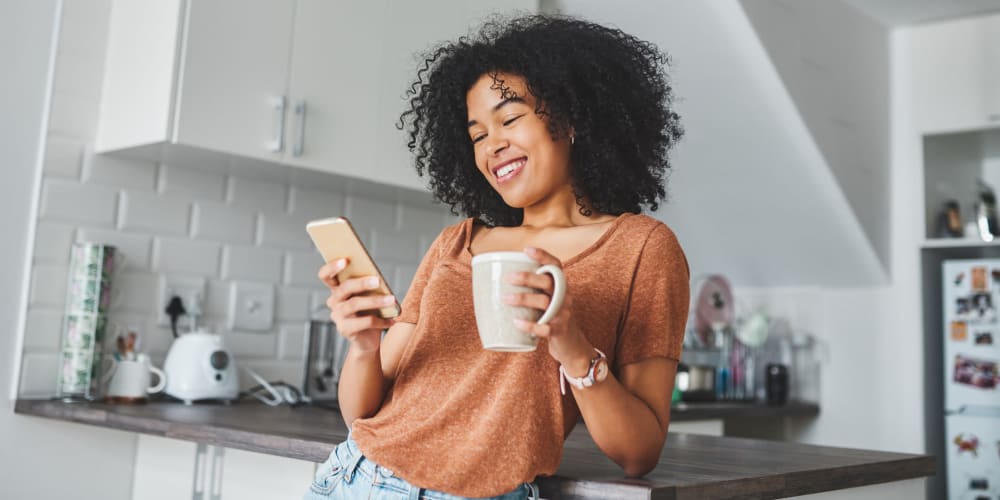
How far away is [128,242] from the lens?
227 centimetres

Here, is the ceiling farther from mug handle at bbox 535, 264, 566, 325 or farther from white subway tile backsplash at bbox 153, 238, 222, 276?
mug handle at bbox 535, 264, 566, 325

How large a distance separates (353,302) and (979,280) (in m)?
2.95

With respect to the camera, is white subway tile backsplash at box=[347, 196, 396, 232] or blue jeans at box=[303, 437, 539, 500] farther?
white subway tile backsplash at box=[347, 196, 396, 232]

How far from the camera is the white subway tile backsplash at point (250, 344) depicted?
2490mm

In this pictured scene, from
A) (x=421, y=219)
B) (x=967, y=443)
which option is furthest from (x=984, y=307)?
(x=421, y=219)

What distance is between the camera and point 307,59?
2.29 meters

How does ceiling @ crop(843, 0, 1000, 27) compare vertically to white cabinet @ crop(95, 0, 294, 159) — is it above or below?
above

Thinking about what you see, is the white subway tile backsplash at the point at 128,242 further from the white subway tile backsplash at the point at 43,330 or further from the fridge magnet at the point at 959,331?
the fridge magnet at the point at 959,331

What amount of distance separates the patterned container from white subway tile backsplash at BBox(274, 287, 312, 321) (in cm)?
55

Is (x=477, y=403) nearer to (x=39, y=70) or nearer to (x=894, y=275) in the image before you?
(x=39, y=70)

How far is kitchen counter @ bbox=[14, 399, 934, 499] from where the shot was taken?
1.12 metres

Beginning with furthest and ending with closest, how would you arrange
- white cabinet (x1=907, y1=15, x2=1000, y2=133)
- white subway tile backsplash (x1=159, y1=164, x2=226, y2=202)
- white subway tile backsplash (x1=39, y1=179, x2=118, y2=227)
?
white cabinet (x1=907, y1=15, x2=1000, y2=133) → white subway tile backsplash (x1=159, y1=164, x2=226, y2=202) → white subway tile backsplash (x1=39, y1=179, x2=118, y2=227)

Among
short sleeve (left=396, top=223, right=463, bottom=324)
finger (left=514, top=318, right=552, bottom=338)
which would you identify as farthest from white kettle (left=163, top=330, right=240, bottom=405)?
finger (left=514, top=318, right=552, bottom=338)

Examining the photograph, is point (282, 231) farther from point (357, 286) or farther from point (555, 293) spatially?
point (555, 293)
